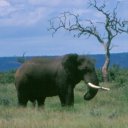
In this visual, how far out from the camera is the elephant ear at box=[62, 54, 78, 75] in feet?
60.1

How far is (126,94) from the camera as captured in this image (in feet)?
79.5

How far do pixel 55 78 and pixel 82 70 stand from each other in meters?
0.81

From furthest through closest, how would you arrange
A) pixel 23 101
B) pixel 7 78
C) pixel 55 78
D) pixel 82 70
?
pixel 7 78, pixel 23 101, pixel 55 78, pixel 82 70

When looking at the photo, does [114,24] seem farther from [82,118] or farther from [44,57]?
[82,118]

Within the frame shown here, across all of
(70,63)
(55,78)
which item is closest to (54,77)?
(55,78)

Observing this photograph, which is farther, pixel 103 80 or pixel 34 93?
pixel 103 80

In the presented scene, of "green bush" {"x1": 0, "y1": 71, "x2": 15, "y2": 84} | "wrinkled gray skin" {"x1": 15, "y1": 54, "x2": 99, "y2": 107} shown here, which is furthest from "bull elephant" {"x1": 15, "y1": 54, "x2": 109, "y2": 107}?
"green bush" {"x1": 0, "y1": 71, "x2": 15, "y2": 84}

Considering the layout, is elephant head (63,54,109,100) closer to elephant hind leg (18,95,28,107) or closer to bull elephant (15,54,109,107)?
bull elephant (15,54,109,107)

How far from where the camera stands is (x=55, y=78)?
18375 mm

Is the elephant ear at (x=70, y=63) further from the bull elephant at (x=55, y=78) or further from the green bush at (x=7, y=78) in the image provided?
the green bush at (x=7, y=78)

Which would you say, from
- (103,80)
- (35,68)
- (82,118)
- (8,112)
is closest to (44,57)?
(35,68)

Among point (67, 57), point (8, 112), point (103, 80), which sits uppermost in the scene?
point (67, 57)

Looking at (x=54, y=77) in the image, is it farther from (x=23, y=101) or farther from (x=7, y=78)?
(x=7, y=78)

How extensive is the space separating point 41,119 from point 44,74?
4.91 m
